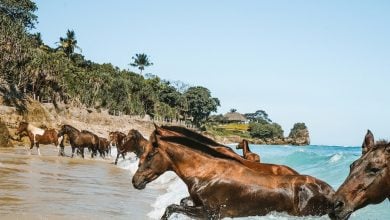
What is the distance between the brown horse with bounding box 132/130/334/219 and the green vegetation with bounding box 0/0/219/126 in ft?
116

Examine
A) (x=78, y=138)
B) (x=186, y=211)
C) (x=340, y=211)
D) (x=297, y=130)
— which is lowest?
(x=186, y=211)

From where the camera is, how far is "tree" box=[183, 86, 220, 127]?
124 meters

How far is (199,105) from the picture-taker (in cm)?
12506

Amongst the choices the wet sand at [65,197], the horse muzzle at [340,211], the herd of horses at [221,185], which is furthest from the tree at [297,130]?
the horse muzzle at [340,211]

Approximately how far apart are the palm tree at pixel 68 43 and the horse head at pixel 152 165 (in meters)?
85.1

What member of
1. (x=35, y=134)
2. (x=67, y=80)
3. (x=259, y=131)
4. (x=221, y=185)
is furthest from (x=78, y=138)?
(x=259, y=131)

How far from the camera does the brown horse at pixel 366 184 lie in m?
4.46

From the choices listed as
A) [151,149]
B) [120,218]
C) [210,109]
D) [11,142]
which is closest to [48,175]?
[120,218]

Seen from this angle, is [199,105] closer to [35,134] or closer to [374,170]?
[35,134]

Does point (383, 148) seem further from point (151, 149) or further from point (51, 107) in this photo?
point (51, 107)

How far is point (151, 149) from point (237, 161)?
140cm

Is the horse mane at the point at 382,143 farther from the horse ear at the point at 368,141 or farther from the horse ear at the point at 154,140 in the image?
the horse ear at the point at 154,140

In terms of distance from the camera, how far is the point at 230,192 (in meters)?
7.27

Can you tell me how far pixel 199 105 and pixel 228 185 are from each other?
4638 inches
